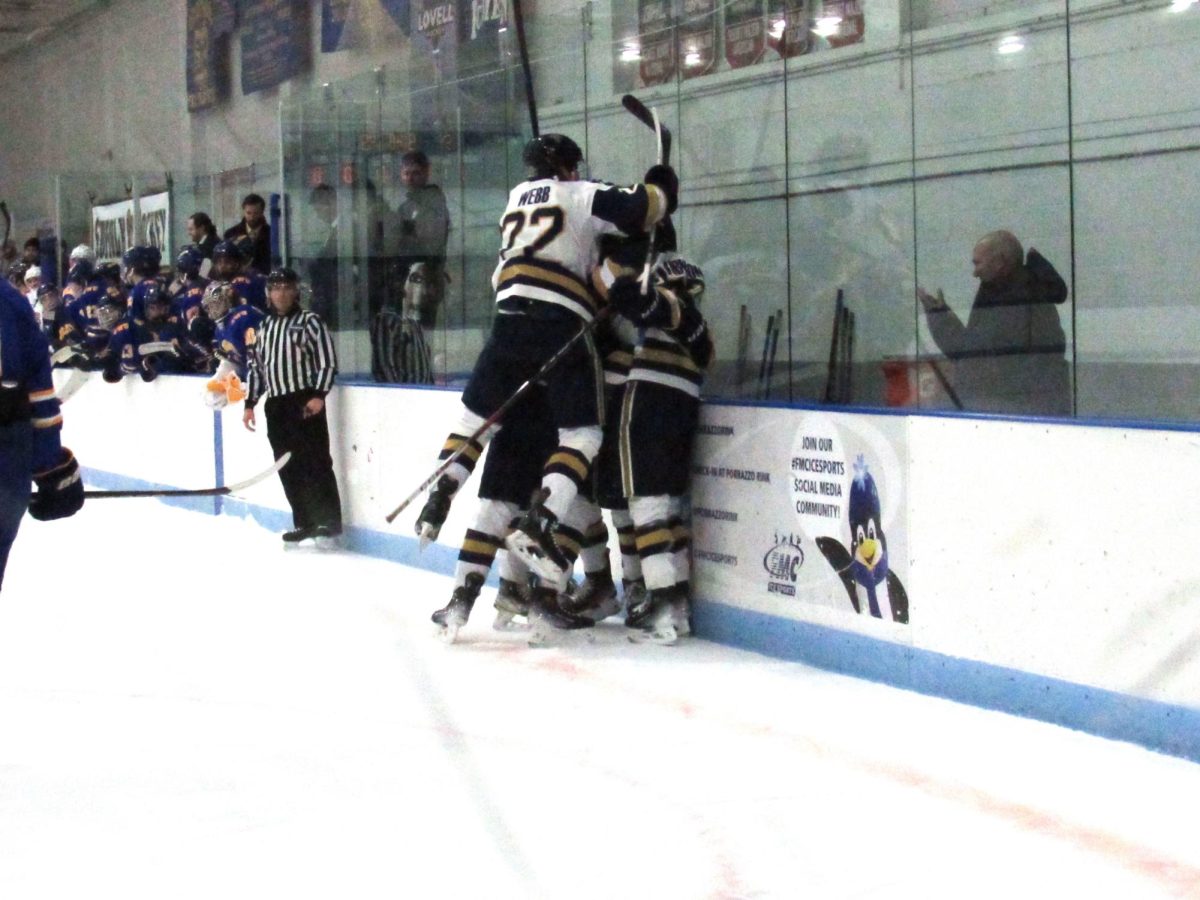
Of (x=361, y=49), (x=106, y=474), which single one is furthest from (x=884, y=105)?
(x=361, y=49)

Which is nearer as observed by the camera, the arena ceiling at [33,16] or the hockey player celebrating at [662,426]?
the hockey player celebrating at [662,426]

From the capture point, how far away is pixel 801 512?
475 cm

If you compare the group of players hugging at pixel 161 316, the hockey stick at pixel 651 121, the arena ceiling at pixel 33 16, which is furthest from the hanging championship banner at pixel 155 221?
the hockey stick at pixel 651 121

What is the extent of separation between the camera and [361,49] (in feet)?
39.5

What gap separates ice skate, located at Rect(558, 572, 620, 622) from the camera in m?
5.39

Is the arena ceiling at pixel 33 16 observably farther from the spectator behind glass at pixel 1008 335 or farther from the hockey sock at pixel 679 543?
the spectator behind glass at pixel 1008 335

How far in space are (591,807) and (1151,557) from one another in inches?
51.7

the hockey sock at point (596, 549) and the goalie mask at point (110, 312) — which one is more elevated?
the goalie mask at point (110, 312)

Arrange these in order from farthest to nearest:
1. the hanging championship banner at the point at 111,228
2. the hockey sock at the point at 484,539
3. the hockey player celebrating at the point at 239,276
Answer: the hanging championship banner at the point at 111,228, the hockey player celebrating at the point at 239,276, the hockey sock at the point at 484,539

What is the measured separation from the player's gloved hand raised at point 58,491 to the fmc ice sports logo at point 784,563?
6.34 ft

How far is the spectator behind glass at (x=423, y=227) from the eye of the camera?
7.09m

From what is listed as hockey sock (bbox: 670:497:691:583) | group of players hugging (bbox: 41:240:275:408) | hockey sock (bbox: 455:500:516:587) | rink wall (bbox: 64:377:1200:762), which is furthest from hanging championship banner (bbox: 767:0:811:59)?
group of players hugging (bbox: 41:240:275:408)

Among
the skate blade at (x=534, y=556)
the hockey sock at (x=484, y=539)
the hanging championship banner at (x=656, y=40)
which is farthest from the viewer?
the hanging championship banner at (x=656, y=40)

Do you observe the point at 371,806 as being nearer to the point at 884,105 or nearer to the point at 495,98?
the point at 884,105
